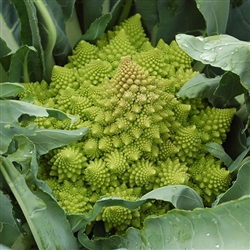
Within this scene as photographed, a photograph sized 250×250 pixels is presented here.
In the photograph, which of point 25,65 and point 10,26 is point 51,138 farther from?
point 10,26

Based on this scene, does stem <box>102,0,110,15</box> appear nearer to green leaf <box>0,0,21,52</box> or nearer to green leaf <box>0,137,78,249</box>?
green leaf <box>0,0,21,52</box>

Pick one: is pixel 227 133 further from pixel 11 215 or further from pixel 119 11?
pixel 11 215

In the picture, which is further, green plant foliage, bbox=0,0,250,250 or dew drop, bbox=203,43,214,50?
dew drop, bbox=203,43,214,50

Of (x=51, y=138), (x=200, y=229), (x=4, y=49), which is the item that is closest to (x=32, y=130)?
(x=51, y=138)

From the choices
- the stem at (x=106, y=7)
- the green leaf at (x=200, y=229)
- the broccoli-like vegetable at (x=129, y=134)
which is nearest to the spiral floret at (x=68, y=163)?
the broccoli-like vegetable at (x=129, y=134)

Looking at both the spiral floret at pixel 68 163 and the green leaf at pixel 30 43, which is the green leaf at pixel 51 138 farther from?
the green leaf at pixel 30 43

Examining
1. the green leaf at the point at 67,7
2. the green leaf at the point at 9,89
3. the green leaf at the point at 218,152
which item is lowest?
the green leaf at the point at 218,152

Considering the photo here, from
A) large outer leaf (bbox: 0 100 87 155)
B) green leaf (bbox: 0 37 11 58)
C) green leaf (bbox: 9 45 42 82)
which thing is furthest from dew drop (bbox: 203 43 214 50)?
green leaf (bbox: 0 37 11 58)
